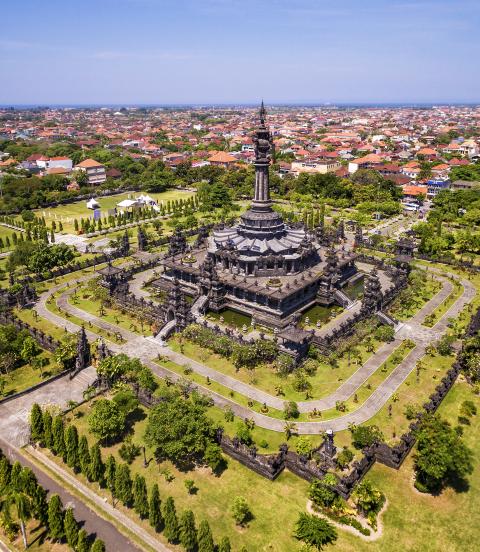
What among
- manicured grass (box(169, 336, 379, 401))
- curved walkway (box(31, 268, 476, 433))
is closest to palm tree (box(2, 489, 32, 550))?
curved walkway (box(31, 268, 476, 433))

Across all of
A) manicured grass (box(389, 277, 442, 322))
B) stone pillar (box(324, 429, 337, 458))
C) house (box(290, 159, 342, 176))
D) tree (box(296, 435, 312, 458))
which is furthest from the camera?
house (box(290, 159, 342, 176))

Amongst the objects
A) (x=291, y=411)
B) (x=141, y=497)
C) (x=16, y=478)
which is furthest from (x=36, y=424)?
(x=291, y=411)

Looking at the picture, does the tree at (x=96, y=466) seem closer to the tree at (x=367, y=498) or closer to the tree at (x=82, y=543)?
the tree at (x=82, y=543)

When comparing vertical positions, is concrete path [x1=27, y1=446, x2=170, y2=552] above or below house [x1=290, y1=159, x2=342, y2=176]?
below

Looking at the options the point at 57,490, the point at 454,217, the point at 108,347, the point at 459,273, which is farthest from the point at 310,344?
the point at 454,217

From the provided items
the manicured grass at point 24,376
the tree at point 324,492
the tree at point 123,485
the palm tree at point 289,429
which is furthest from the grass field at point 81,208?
the tree at point 324,492

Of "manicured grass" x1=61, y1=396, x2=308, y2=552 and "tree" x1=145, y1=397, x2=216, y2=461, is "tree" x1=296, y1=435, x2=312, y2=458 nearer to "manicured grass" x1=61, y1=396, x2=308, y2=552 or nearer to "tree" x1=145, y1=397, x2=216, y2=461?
"manicured grass" x1=61, y1=396, x2=308, y2=552

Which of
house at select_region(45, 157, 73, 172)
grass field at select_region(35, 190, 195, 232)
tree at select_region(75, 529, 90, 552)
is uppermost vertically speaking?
house at select_region(45, 157, 73, 172)

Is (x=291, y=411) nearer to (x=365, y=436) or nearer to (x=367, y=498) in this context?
(x=365, y=436)

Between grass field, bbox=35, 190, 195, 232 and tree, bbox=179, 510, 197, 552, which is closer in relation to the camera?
tree, bbox=179, 510, 197, 552
